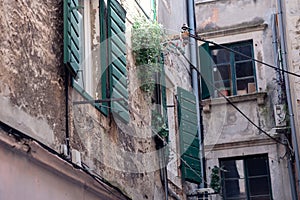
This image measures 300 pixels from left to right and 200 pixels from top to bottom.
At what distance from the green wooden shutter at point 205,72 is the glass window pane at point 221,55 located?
15.4 inches

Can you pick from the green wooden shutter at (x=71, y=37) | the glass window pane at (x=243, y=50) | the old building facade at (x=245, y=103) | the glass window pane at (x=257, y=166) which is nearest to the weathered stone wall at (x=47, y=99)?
the green wooden shutter at (x=71, y=37)

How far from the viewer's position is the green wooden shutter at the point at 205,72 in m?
12.8

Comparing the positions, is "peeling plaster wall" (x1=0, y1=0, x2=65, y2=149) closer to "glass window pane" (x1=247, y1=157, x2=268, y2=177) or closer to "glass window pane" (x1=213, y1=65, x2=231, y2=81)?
"glass window pane" (x1=247, y1=157, x2=268, y2=177)

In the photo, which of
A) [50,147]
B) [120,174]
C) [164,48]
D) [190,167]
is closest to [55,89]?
[50,147]

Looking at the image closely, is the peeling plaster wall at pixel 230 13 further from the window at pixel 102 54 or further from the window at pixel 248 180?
the window at pixel 102 54

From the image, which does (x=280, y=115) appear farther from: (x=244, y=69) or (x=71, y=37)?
(x=71, y=37)

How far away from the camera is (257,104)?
1372 cm

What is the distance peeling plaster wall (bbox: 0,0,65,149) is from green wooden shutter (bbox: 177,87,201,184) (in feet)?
14.4

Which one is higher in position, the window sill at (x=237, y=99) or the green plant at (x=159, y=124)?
the window sill at (x=237, y=99)

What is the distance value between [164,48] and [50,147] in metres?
4.28

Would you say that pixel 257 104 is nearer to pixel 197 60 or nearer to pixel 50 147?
pixel 197 60

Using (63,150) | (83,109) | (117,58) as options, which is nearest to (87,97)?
(83,109)

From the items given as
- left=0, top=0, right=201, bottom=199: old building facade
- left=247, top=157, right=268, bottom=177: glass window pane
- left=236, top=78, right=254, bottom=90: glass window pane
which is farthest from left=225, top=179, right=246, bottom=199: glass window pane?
left=0, top=0, right=201, bottom=199: old building facade

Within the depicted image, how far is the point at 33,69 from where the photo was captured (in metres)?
5.73
